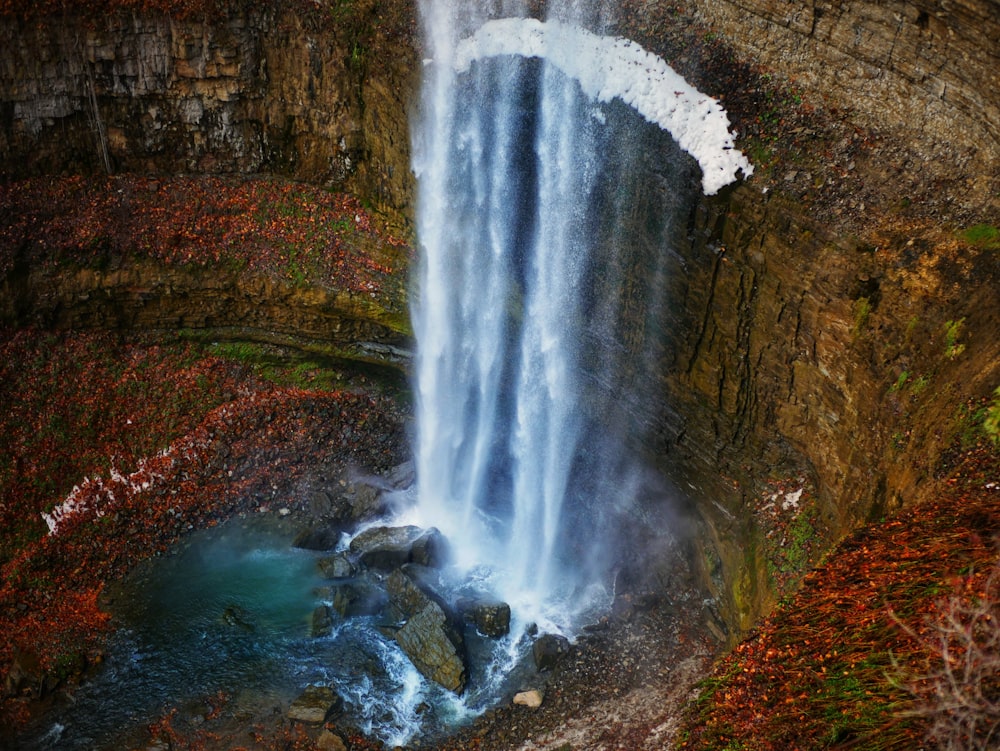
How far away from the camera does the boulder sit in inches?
527

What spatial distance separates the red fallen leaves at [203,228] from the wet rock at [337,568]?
6143mm

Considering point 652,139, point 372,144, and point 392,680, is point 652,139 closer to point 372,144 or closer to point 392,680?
point 372,144

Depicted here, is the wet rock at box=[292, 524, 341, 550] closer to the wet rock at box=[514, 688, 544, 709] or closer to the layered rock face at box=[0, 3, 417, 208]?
the wet rock at box=[514, 688, 544, 709]

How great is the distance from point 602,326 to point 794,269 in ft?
13.6

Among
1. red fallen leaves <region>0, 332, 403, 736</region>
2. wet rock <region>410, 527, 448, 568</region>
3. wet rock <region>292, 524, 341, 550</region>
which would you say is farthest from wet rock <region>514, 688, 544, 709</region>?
red fallen leaves <region>0, 332, 403, 736</region>

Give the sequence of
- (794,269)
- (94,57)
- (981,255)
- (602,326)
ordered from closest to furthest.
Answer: (981,255) → (794,269) → (602,326) → (94,57)

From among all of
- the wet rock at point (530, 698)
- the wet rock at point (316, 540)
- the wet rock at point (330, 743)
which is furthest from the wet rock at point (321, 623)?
the wet rock at point (530, 698)

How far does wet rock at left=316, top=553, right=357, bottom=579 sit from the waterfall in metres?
2.18

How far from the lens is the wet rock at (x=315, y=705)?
41.7 ft

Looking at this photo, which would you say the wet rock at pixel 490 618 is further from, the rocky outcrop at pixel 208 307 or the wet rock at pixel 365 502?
the rocky outcrop at pixel 208 307

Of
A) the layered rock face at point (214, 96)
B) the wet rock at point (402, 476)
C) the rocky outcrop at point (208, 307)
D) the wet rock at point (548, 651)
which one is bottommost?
the wet rock at point (548, 651)

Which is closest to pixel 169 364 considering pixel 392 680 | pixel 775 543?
pixel 392 680

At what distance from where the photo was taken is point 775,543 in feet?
39.7

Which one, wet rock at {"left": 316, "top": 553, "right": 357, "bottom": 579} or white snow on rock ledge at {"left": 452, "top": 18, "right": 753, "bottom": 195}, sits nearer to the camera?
white snow on rock ledge at {"left": 452, "top": 18, "right": 753, "bottom": 195}
